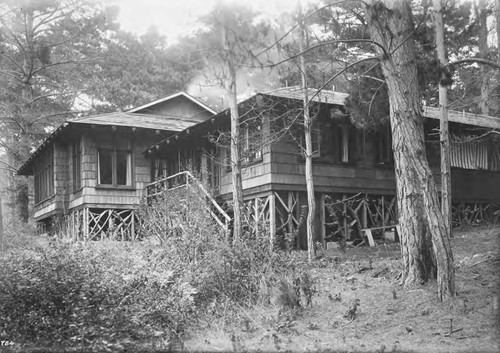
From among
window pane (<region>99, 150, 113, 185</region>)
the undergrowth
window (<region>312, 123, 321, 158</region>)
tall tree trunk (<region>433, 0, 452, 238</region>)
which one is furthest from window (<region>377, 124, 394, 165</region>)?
window pane (<region>99, 150, 113, 185</region>)

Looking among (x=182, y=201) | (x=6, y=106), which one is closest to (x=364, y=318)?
(x=182, y=201)

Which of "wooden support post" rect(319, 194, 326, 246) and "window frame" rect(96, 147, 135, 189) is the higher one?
"window frame" rect(96, 147, 135, 189)

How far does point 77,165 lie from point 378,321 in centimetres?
1597

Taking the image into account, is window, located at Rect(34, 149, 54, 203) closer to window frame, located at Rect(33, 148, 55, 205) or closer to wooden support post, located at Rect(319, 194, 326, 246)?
window frame, located at Rect(33, 148, 55, 205)

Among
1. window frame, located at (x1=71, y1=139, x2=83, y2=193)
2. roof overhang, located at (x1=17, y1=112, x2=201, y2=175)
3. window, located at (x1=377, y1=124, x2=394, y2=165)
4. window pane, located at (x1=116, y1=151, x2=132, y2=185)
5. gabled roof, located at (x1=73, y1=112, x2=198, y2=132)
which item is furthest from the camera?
window pane, located at (x1=116, y1=151, x2=132, y2=185)

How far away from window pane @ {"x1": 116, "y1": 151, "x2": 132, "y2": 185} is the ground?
41.5 feet

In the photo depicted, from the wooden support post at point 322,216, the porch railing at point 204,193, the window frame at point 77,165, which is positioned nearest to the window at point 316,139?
the wooden support post at point 322,216

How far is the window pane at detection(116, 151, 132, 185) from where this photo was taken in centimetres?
1989

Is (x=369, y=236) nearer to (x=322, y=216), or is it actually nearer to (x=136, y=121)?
(x=322, y=216)

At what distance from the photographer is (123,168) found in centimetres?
2006

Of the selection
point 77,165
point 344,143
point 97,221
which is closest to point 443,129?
point 344,143

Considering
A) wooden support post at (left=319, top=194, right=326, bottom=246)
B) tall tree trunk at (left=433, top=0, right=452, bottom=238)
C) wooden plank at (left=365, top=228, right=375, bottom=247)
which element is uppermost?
tall tree trunk at (left=433, top=0, right=452, bottom=238)

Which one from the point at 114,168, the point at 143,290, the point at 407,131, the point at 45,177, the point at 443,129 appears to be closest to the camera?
the point at 143,290

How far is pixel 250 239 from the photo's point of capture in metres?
9.12
